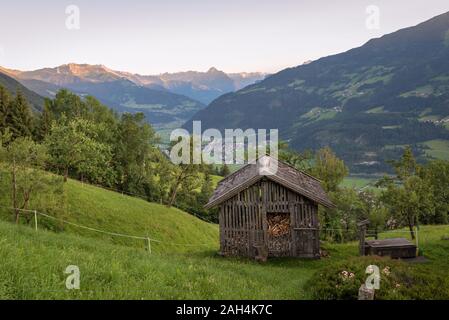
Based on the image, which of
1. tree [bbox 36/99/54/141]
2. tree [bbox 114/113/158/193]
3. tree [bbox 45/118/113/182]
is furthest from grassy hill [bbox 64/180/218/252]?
tree [bbox 36/99/54/141]

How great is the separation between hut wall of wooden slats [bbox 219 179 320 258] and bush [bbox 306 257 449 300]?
44.5ft

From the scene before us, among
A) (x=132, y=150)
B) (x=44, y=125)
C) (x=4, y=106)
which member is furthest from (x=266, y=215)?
(x=4, y=106)

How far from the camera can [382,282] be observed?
13.9 m

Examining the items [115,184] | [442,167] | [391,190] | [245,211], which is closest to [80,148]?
[115,184]

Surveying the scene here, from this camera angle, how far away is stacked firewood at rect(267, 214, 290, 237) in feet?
104

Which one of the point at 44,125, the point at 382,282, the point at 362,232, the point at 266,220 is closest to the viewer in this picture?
the point at 382,282

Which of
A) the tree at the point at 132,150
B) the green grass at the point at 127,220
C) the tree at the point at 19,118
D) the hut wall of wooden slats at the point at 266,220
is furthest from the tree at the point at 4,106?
the hut wall of wooden slats at the point at 266,220

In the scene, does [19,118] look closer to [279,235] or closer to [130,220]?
[130,220]

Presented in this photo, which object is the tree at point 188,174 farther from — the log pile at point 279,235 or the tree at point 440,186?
the tree at point 440,186

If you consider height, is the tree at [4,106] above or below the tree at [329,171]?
above

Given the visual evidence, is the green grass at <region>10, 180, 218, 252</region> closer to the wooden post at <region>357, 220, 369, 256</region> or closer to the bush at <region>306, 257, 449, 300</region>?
the wooden post at <region>357, 220, 369, 256</region>

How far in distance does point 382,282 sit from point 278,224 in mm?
18302

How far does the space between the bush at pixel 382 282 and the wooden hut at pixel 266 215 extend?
1349 centimetres

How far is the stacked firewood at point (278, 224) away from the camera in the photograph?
31.7 m
